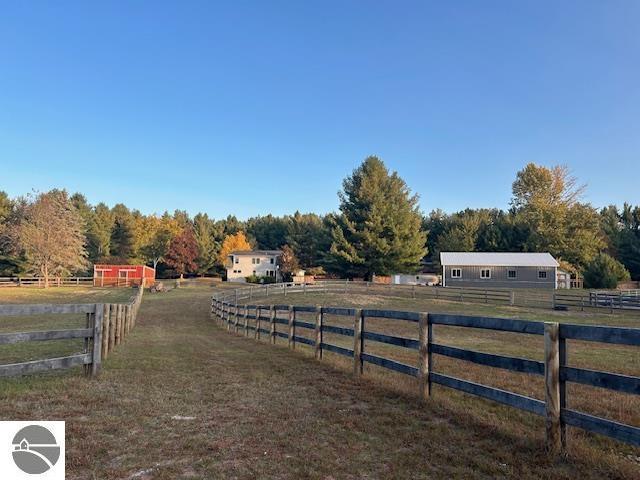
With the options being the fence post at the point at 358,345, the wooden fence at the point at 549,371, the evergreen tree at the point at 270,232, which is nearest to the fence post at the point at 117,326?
the fence post at the point at 358,345

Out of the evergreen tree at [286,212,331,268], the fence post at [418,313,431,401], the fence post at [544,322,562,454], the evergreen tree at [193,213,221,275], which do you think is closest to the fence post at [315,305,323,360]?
the fence post at [418,313,431,401]

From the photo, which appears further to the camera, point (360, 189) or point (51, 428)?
point (360, 189)

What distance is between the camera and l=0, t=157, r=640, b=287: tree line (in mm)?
55594

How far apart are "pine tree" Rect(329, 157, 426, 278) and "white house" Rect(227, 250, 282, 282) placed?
18.4 metres

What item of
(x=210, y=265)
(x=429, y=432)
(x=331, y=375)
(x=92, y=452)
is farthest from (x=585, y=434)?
(x=210, y=265)

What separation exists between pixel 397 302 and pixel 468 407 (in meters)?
27.6

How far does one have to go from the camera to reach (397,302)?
33156 millimetres

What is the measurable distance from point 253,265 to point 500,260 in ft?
120

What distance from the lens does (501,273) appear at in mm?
52594

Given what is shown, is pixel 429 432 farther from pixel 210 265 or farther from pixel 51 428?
pixel 210 265

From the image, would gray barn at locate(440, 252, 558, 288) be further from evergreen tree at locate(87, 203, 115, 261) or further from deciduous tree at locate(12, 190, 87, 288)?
evergreen tree at locate(87, 203, 115, 261)

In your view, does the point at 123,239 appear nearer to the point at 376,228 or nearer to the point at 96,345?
the point at 376,228

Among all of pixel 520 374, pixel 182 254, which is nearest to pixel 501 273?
pixel 520 374

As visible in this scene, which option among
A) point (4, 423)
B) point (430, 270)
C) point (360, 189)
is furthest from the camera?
point (430, 270)
